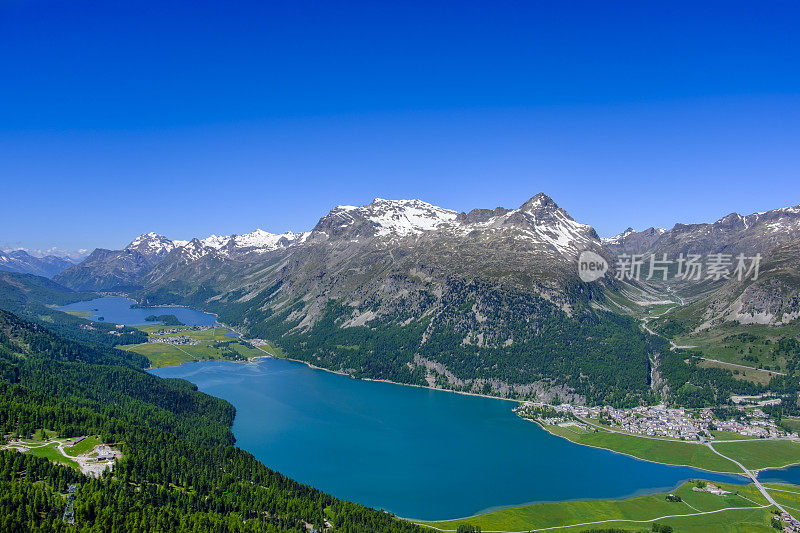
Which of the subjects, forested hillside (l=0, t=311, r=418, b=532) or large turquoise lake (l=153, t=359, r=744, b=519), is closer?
forested hillside (l=0, t=311, r=418, b=532)

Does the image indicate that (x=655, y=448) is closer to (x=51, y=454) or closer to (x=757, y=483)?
(x=757, y=483)

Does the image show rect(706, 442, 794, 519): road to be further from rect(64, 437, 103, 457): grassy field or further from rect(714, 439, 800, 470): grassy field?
rect(64, 437, 103, 457): grassy field

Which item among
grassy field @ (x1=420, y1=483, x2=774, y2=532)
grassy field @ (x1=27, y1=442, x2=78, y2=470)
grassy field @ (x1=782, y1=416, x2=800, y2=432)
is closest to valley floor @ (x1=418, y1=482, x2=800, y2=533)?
grassy field @ (x1=420, y1=483, x2=774, y2=532)

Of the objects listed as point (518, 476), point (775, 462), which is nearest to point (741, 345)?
point (775, 462)

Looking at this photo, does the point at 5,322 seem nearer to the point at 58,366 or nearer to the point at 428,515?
the point at 58,366

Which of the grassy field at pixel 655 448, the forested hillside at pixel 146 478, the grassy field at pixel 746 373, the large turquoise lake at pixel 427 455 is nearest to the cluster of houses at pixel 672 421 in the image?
the grassy field at pixel 655 448

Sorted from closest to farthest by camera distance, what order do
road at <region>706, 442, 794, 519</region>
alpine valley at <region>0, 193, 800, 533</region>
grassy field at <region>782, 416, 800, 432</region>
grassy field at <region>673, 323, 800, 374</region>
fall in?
alpine valley at <region>0, 193, 800, 533</region> → road at <region>706, 442, 794, 519</region> → grassy field at <region>782, 416, 800, 432</region> → grassy field at <region>673, 323, 800, 374</region>

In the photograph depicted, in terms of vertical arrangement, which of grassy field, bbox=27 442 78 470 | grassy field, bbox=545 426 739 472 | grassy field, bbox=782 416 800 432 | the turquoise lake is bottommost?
the turquoise lake
